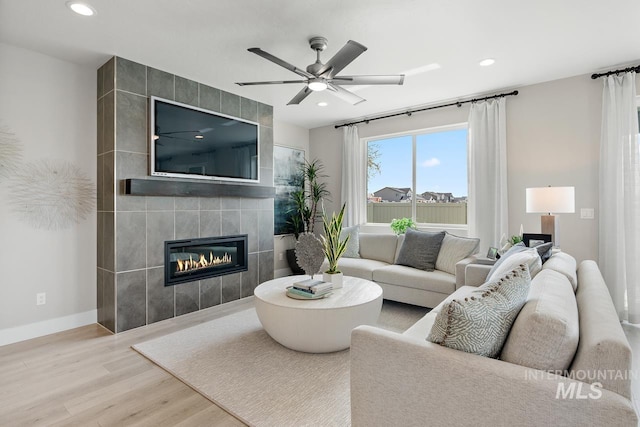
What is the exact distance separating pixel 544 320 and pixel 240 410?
1653 mm

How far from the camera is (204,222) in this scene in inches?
150

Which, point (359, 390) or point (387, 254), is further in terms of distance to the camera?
point (387, 254)

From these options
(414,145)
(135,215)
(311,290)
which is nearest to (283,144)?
(414,145)

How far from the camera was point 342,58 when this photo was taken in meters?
2.40

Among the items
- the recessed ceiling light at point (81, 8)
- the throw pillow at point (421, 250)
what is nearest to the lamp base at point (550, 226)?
the throw pillow at point (421, 250)

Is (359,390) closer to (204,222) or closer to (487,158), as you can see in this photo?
(204,222)

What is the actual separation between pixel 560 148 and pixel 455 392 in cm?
374

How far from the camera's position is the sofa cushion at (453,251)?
12.0 feet

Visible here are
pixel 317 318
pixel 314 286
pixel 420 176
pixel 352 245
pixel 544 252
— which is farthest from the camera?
pixel 420 176

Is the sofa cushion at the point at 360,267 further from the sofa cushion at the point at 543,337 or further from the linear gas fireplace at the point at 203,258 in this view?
the sofa cushion at the point at 543,337

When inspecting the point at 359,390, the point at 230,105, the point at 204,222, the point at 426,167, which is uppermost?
the point at 230,105

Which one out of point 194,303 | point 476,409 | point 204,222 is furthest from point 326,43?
point 194,303

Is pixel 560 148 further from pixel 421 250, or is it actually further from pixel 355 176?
pixel 355 176

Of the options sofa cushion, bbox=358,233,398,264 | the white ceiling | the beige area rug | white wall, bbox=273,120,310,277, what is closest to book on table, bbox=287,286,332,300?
the beige area rug
